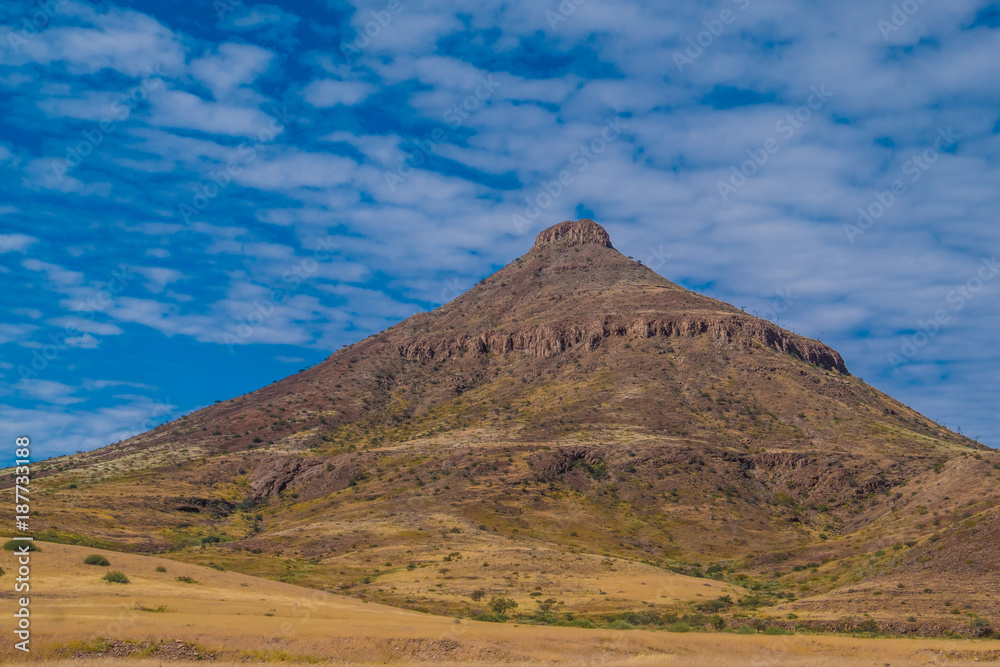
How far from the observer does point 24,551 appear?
2891 centimetres

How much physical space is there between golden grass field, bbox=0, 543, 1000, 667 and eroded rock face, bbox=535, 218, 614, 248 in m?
162

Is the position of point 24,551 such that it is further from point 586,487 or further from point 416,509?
point 586,487

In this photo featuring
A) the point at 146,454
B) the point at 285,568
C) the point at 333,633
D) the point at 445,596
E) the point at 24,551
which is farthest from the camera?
the point at 146,454

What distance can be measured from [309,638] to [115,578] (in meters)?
11.9

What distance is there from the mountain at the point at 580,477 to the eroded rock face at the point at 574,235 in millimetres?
35640

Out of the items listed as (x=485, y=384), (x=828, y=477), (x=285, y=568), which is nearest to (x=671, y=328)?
(x=485, y=384)

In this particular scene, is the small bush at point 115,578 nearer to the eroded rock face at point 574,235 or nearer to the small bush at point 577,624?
the small bush at point 577,624

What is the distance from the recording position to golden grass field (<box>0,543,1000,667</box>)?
2206cm

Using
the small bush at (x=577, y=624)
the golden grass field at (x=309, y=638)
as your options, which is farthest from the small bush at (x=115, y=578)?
the small bush at (x=577, y=624)

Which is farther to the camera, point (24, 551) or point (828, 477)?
point (828, 477)

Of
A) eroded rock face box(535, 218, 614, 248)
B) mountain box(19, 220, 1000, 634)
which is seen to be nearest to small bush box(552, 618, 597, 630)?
mountain box(19, 220, 1000, 634)

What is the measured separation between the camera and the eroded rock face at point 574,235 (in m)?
189

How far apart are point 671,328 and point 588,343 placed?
47.8 ft

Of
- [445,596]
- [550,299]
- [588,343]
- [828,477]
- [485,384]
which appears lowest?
[445,596]
